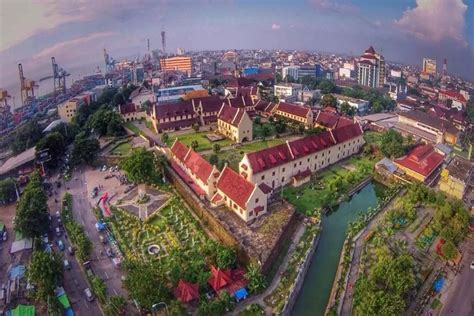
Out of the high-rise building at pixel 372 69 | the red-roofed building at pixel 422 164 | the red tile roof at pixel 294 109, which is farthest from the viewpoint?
the high-rise building at pixel 372 69

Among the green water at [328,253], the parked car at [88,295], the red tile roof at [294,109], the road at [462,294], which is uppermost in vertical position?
the red tile roof at [294,109]

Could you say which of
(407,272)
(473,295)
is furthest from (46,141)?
(473,295)

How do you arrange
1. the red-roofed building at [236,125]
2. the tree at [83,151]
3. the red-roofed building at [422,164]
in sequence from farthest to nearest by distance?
the red-roofed building at [236,125] < the tree at [83,151] < the red-roofed building at [422,164]

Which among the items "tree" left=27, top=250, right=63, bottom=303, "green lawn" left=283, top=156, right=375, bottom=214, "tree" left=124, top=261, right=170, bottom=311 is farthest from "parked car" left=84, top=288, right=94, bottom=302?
"green lawn" left=283, top=156, right=375, bottom=214

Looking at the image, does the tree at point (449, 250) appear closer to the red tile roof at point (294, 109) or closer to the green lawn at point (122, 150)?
the red tile roof at point (294, 109)

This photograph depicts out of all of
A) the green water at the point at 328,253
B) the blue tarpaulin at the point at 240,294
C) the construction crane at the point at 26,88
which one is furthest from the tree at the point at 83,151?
the construction crane at the point at 26,88

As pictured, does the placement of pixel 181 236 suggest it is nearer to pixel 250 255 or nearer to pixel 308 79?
pixel 250 255

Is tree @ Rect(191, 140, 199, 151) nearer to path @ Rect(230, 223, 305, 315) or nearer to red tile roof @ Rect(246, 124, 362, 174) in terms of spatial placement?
red tile roof @ Rect(246, 124, 362, 174)
